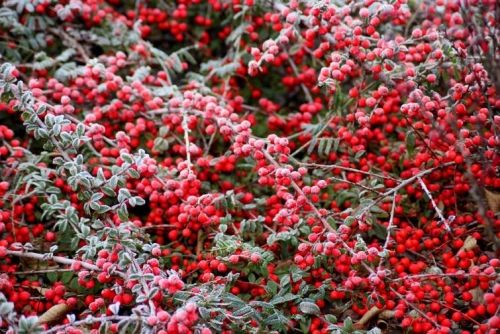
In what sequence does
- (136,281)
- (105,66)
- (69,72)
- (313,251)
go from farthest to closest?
(105,66) < (69,72) < (313,251) < (136,281)

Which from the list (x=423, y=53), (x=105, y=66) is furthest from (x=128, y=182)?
(x=423, y=53)

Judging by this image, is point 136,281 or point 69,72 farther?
point 69,72

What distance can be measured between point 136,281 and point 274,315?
496 millimetres

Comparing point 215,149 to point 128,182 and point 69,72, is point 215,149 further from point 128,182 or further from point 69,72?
point 69,72

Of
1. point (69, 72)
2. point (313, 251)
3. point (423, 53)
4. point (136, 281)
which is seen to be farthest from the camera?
point (69, 72)

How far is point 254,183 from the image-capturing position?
9.14 ft

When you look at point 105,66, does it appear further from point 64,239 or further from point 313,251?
point 313,251

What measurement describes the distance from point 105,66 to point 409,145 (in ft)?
5.02

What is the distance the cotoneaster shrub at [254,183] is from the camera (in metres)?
2.09

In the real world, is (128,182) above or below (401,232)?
above

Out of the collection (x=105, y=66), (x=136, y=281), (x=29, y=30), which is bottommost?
(x=136, y=281)

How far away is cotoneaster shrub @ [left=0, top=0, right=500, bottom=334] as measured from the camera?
2092 millimetres

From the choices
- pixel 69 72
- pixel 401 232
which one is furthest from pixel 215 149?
pixel 401 232

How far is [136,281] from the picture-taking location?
79.2 inches
